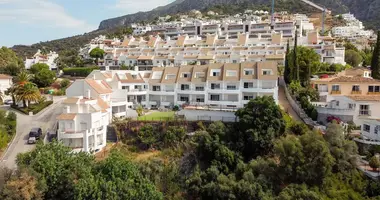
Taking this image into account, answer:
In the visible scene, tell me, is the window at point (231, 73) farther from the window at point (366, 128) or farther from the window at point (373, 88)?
the window at point (366, 128)

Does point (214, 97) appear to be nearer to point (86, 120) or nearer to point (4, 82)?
point (86, 120)

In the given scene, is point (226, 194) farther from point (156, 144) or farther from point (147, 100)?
point (147, 100)

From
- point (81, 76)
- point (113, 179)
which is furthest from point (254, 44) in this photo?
point (113, 179)

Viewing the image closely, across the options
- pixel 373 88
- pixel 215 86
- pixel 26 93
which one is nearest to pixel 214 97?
pixel 215 86

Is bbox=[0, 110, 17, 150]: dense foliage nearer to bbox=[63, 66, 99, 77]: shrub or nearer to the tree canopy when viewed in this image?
bbox=[63, 66, 99, 77]: shrub

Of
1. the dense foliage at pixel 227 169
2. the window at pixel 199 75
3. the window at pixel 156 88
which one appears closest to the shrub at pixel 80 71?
the window at pixel 156 88

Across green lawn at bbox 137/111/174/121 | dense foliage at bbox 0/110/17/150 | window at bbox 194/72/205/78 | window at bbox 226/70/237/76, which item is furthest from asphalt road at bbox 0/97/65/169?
window at bbox 226/70/237/76

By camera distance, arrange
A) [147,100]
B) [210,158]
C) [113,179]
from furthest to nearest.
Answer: [147,100]
[210,158]
[113,179]
